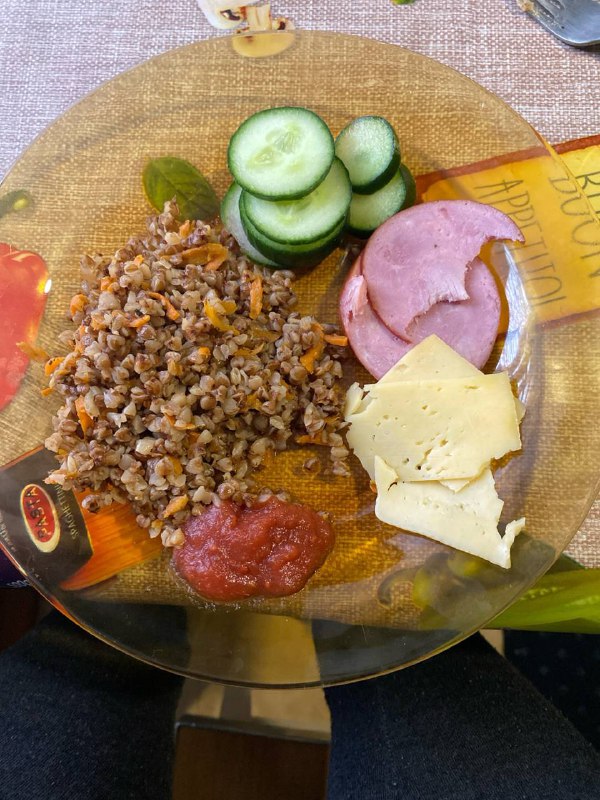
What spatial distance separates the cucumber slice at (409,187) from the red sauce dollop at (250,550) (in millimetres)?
942

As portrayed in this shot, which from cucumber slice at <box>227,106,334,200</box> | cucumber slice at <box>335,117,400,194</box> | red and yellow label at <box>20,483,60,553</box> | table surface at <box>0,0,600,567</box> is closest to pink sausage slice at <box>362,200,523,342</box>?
cucumber slice at <box>335,117,400,194</box>

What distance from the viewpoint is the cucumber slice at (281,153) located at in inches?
66.8

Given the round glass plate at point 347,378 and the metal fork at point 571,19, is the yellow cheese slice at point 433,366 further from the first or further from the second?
the metal fork at point 571,19

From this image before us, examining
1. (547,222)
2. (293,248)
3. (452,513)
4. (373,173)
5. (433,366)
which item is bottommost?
(452,513)

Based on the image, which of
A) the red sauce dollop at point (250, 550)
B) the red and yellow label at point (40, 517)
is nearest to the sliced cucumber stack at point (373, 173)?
the red sauce dollop at point (250, 550)

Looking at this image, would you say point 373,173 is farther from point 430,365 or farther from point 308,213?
point 430,365

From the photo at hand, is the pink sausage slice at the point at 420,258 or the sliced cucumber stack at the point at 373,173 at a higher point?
the sliced cucumber stack at the point at 373,173

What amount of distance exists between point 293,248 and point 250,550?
0.82 metres

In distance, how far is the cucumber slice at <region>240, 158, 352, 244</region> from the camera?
175 cm

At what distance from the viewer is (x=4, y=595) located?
2.44 meters

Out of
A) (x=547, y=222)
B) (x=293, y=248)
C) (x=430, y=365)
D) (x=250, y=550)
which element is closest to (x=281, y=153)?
(x=293, y=248)

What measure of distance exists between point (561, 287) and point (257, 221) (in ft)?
2.98

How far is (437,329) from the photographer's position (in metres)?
1.86

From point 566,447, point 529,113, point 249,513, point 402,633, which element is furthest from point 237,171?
point 402,633
